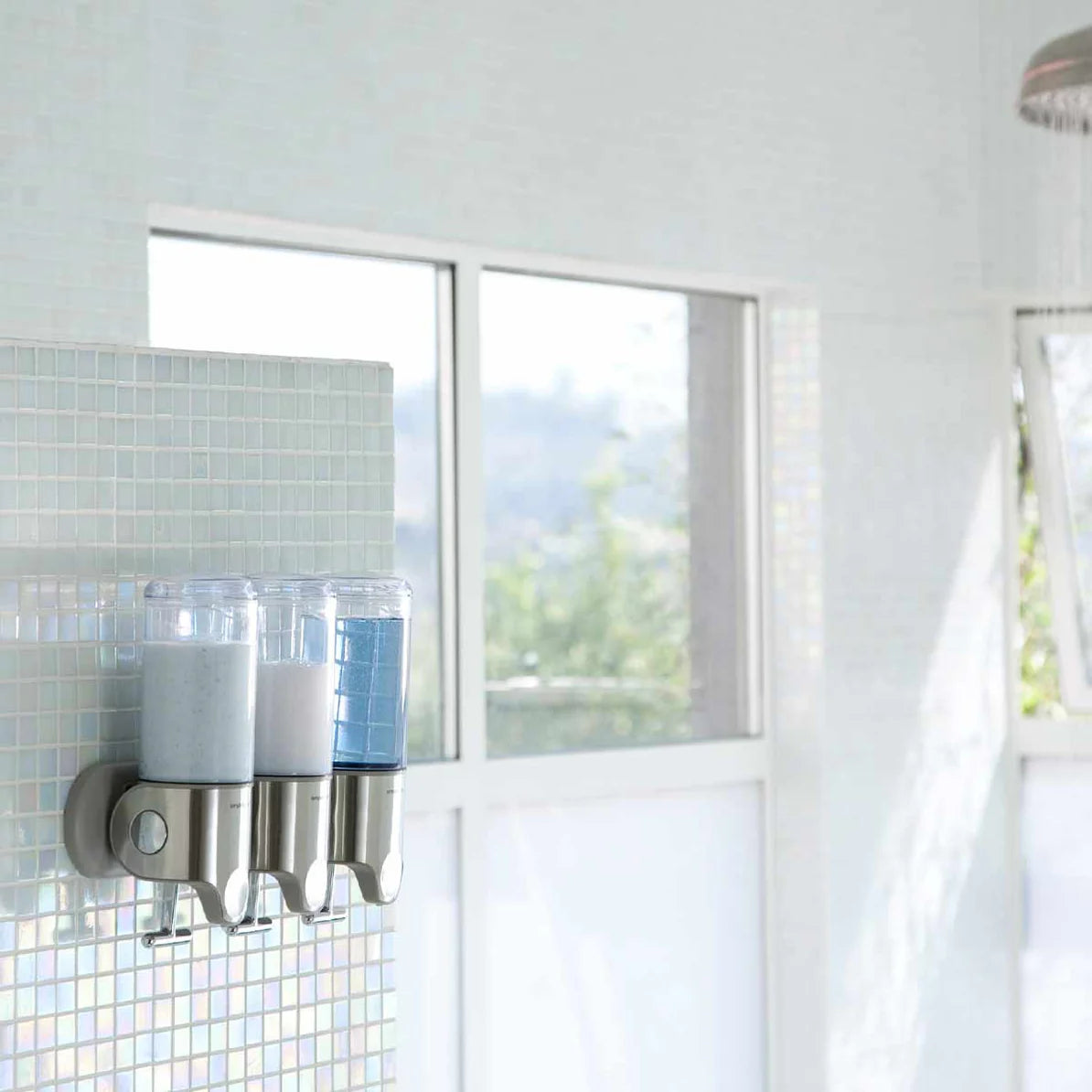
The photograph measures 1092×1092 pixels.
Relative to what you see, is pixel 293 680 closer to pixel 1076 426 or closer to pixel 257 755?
pixel 257 755

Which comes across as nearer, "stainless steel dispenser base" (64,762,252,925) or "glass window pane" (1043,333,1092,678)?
"stainless steel dispenser base" (64,762,252,925)

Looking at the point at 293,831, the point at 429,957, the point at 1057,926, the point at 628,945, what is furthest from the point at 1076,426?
the point at 293,831

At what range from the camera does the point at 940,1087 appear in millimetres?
3764

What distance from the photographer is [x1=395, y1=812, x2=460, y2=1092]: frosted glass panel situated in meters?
3.07

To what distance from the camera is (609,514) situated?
135 inches

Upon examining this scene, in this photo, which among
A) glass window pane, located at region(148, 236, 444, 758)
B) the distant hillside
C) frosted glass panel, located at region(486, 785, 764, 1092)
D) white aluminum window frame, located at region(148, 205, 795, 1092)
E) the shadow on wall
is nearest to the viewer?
glass window pane, located at region(148, 236, 444, 758)

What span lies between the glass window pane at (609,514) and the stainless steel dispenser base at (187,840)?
6.33 feet

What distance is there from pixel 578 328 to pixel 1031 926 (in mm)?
1884

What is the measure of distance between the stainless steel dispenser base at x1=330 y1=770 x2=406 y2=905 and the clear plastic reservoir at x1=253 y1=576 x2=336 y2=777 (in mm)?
47

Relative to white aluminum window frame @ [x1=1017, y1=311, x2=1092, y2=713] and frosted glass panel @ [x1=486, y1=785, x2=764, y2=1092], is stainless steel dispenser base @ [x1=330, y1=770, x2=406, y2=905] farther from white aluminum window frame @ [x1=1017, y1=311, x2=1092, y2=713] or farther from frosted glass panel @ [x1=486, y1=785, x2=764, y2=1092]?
white aluminum window frame @ [x1=1017, y1=311, x2=1092, y2=713]

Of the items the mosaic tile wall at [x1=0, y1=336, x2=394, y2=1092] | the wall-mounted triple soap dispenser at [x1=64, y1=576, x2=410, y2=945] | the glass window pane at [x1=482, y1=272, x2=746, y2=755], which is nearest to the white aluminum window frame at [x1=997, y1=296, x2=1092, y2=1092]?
the glass window pane at [x1=482, y1=272, x2=746, y2=755]

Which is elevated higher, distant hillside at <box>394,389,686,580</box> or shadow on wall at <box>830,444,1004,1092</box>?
distant hillside at <box>394,389,686,580</box>

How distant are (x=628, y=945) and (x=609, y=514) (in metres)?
0.94

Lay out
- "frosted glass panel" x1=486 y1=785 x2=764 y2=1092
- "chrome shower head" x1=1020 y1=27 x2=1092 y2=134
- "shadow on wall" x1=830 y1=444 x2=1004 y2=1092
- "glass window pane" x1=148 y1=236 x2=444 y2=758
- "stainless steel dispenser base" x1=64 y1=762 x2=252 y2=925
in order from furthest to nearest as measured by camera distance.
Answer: "shadow on wall" x1=830 y1=444 x2=1004 y2=1092, "frosted glass panel" x1=486 y1=785 x2=764 y2=1092, "glass window pane" x1=148 y1=236 x2=444 y2=758, "chrome shower head" x1=1020 y1=27 x2=1092 y2=134, "stainless steel dispenser base" x1=64 y1=762 x2=252 y2=925
